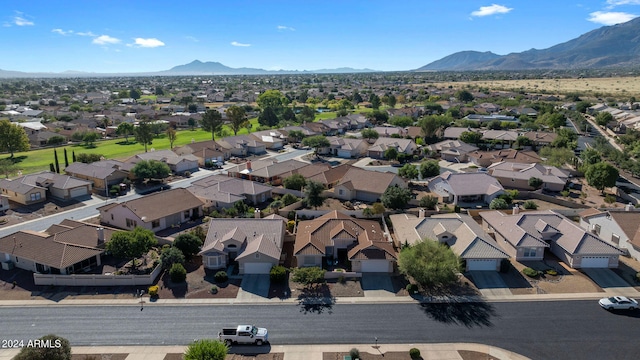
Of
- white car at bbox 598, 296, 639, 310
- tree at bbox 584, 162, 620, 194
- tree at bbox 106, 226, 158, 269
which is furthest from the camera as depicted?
tree at bbox 584, 162, 620, 194

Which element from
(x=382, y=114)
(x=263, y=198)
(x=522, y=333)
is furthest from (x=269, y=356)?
(x=382, y=114)

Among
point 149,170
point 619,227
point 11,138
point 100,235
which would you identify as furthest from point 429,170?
point 11,138

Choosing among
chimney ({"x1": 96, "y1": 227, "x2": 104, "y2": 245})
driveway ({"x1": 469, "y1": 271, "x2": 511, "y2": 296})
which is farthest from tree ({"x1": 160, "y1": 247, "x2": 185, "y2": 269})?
driveway ({"x1": 469, "y1": 271, "x2": 511, "y2": 296})

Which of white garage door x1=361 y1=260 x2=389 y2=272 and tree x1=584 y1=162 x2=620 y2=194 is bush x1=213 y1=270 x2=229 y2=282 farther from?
tree x1=584 y1=162 x2=620 y2=194

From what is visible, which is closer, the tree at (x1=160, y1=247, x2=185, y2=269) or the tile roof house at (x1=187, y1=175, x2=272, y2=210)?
the tree at (x1=160, y1=247, x2=185, y2=269)

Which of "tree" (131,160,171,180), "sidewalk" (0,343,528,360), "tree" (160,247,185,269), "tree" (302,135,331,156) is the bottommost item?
"sidewalk" (0,343,528,360)

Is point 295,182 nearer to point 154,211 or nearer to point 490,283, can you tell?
point 154,211

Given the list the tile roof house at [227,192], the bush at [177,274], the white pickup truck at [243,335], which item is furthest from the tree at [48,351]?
the tile roof house at [227,192]
